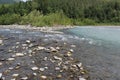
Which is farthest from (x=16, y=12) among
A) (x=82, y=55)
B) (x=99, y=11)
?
(x=82, y=55)

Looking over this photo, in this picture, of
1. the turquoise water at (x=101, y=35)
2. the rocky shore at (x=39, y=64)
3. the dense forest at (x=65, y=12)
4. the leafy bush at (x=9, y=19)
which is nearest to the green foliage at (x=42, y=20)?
the dense forest at (x=65, y=12)

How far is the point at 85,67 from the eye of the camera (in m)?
14.4

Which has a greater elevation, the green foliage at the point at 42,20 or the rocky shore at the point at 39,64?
the rocky shore at the point at 39,64

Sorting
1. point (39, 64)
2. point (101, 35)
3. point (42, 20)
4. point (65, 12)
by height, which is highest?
point (39, 64)

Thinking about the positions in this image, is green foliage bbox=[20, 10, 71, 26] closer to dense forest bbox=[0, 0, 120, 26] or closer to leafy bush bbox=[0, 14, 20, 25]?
dense forest bbox=[0, 0, 120, 26]

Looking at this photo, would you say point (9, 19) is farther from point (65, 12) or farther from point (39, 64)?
point (39, 64)

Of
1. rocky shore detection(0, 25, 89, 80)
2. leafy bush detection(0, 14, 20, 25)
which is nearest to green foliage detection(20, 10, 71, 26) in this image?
leafy bush detection(0, 14, 20, 25)

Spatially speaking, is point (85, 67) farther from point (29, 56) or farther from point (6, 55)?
point (6, 55)

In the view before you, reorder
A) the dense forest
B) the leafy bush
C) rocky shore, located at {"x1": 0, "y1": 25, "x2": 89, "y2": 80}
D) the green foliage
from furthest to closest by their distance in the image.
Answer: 1. the dense forest
2. the leafy bush
3. the green foliage
4. rocky shore, located at {"x1": 0, "y1": 25, "x2": 89, "y2": 80}

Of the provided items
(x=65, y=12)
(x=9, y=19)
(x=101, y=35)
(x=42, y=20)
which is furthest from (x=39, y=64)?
(x=65, y=12)

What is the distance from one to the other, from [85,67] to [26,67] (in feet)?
10.2

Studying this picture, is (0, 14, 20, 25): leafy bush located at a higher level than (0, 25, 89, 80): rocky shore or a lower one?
lower

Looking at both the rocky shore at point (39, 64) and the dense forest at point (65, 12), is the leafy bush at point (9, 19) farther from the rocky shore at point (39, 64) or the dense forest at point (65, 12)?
the rocky shore at point (39, 64)

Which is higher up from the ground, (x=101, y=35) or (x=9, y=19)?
(x=9, y=19)
